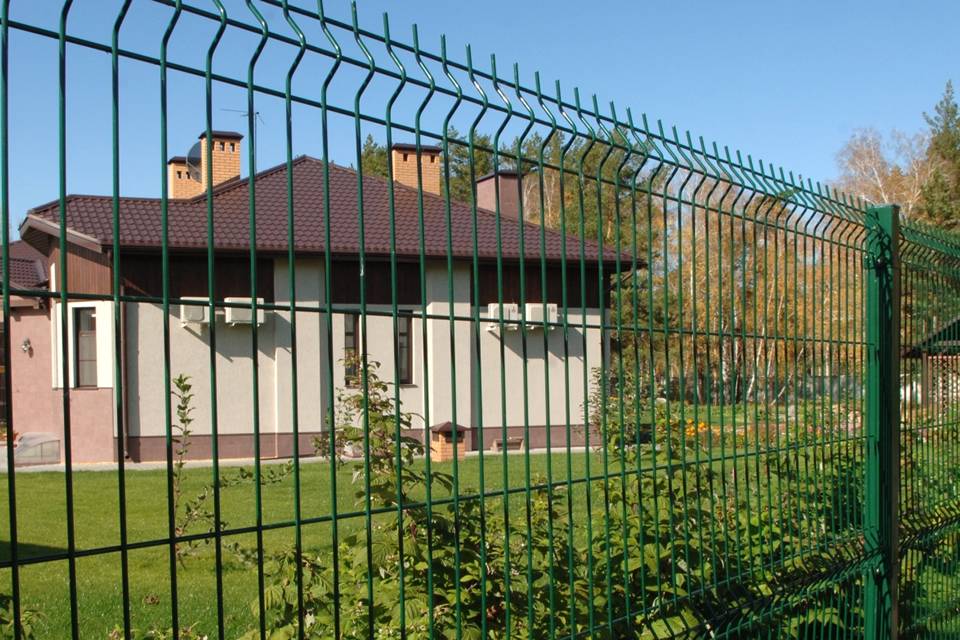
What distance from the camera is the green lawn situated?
617 cm

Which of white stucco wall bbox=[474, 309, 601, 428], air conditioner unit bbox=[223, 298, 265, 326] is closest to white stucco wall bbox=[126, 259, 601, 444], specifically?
white stucco wall bbox=[474, 309, 601, 428]

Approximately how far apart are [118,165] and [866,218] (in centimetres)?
398

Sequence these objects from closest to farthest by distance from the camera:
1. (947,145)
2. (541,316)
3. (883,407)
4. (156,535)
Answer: (883,407) < (541,316) < (156,535) < (947,145)

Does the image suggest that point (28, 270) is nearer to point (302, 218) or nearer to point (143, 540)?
point (302, 218)

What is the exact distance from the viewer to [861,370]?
16.1 feet

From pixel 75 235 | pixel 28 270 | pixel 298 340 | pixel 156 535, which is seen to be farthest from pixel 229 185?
pixel 28 270

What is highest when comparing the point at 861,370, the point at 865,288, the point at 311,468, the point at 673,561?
the point at 865,288

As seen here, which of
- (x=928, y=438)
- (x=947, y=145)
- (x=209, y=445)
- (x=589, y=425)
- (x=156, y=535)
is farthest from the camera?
(x=947, y=145)

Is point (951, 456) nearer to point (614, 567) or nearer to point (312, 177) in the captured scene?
point (614, 567)

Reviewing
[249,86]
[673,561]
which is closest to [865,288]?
[673,561]

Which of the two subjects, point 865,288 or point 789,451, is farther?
point 865,288

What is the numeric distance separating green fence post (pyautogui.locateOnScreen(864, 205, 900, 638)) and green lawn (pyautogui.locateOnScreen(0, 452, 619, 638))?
1.29 metres

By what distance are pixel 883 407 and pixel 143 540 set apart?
4747mm

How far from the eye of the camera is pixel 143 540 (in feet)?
22.5
